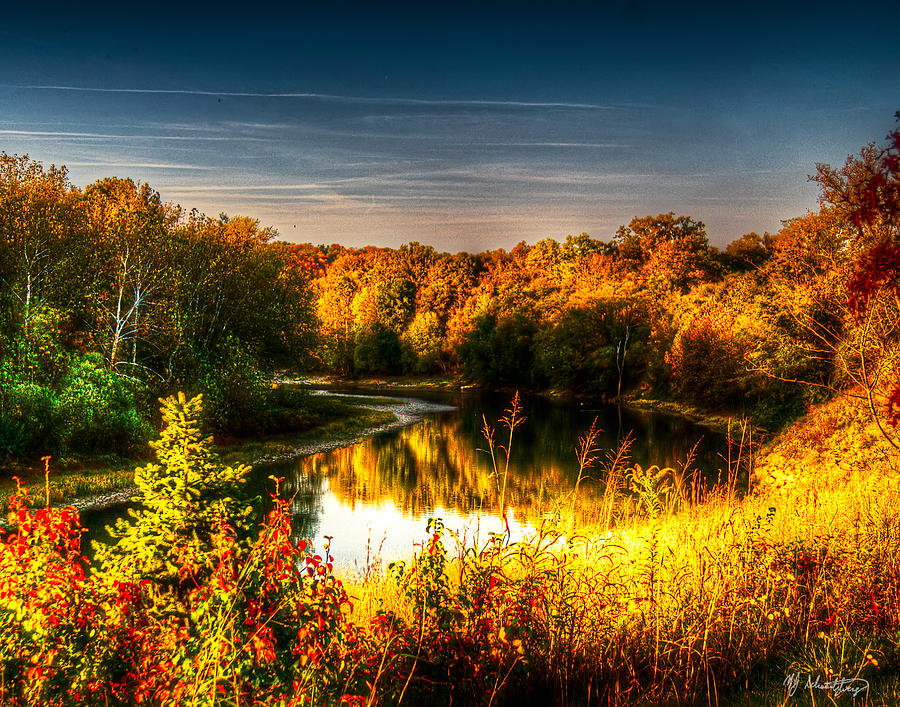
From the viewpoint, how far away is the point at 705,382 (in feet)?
134

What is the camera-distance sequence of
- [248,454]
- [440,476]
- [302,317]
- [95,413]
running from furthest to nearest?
[302,317] < [248,454] < [440,476] < [95,413]

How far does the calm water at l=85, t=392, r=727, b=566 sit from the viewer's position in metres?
17.7

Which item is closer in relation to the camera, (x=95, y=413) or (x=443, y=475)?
(x=95, y=413)

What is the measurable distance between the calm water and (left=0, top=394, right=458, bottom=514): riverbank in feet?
4.20

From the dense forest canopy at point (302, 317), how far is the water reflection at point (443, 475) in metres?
4.53

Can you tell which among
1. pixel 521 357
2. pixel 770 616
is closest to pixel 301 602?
pixel 770 616

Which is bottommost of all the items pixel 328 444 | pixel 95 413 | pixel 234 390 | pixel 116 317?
pixel 328 444

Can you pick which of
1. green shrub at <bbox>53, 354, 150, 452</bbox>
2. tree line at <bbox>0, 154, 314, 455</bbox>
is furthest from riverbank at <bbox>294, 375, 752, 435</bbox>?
green shrub at <bbox>53, 354, 150, 452</bbox>

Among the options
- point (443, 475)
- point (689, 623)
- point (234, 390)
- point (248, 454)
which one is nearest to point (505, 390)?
point (234, 390)

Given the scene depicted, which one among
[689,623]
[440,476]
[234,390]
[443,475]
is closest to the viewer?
[689,623]

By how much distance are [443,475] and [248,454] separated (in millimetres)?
7973

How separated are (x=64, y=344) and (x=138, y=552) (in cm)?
2495

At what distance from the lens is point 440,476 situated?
82.8 ft

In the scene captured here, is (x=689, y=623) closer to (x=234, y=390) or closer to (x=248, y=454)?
(x=248, y=454)
